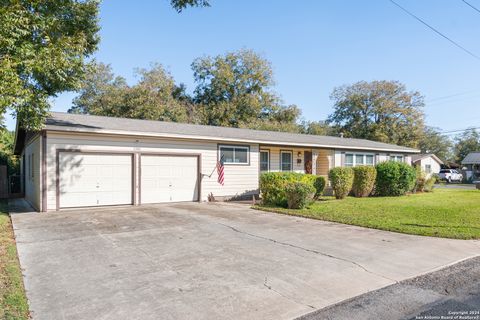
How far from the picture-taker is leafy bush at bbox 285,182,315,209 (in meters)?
12.4

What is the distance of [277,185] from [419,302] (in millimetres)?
9318

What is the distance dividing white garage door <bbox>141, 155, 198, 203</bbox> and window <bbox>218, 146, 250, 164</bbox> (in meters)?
1.39

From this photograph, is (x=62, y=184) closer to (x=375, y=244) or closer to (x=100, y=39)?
(x=100, y=39)

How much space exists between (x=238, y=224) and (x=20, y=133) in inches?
471

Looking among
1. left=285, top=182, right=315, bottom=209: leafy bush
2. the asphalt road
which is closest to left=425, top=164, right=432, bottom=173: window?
left=285, top=182, right=315, bottom=209: leafy bush

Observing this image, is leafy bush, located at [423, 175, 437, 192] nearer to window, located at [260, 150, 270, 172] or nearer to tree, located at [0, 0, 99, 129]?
window, located at [260, 150, 270, 172]

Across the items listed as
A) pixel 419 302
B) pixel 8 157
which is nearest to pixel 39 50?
pixel 419 302

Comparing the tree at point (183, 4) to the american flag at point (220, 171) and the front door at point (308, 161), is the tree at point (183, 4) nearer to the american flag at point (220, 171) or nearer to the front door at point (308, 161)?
the american flag at point (220, 171)

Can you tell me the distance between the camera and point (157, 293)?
443 centimetres

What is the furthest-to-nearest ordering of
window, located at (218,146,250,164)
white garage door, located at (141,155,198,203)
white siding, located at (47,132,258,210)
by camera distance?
window, located at (218,146,250,164)
white garage door, located at (141,155,198,203)
white siding, located at (47,132,258,210)

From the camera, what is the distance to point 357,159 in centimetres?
2127

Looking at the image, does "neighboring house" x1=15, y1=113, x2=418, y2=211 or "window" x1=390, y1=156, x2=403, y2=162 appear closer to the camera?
"neighboring house" x1=15, y1=113, x2=418, y2=211

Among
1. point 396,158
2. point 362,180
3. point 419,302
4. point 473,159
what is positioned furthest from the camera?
point 473,159

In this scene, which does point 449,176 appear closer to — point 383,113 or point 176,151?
point 383,113
